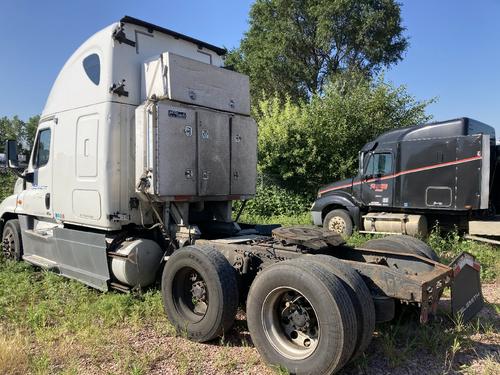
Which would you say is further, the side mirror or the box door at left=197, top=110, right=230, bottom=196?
the side mirror

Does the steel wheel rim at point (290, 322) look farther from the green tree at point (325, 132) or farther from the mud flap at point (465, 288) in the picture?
the green tree at point (325, 132)

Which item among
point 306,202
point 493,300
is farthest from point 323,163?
point 493,300

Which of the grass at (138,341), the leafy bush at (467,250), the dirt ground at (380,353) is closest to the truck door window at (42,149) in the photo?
the grass at (138,341)

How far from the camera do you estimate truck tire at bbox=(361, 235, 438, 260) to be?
500cm

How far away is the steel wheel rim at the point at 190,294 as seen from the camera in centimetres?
471

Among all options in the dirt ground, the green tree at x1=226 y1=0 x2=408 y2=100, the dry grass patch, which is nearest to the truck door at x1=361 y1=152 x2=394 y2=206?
the dirt ground

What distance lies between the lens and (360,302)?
3.49 meters

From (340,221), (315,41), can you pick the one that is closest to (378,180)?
(340,221)

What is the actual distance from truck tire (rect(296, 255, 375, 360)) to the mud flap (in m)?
0.93

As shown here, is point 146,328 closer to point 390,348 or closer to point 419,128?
point 390,348

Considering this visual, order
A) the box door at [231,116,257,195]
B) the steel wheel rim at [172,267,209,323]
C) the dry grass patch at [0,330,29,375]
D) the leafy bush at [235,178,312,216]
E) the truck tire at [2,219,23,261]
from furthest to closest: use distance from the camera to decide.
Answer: the leafy bush at [235,178,312,216] → the truck tire at [2,219,23,261] → the box door at [231,116,257,195] → the steel wheel rim at [172,267,209,323] → the dry grass patch at [0,330,29,375]

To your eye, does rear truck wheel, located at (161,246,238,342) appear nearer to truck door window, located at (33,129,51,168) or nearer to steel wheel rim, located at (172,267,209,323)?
steel wheel rim, located at (172,267,209,323)

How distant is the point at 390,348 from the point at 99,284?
3930mm

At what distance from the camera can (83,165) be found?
6.22 metres
